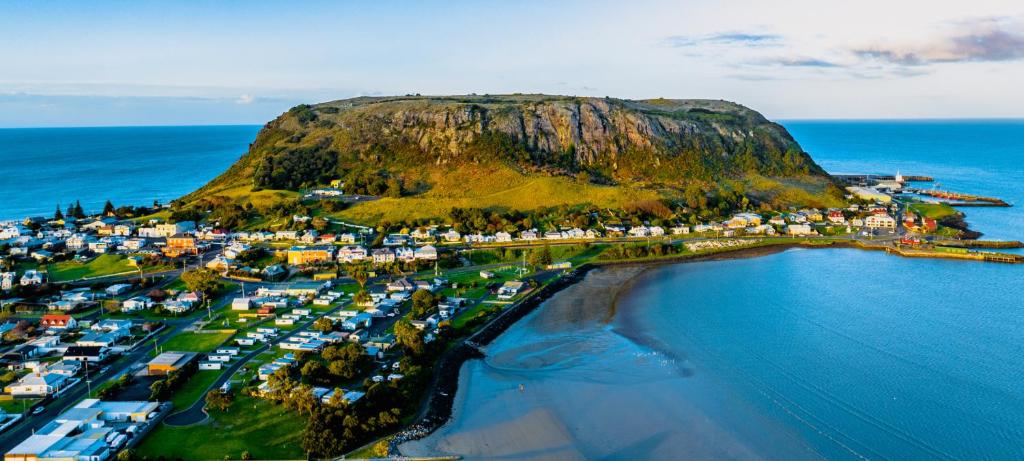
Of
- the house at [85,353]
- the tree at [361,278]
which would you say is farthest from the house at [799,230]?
the house at [85,353]

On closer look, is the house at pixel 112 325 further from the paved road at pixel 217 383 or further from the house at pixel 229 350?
the paved road at pixel 217 383

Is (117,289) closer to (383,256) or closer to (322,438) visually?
(383,256)

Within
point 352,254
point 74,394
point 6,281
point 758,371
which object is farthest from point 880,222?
point 6,281

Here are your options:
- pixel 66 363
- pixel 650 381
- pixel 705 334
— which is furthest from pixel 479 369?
pixel 66 363

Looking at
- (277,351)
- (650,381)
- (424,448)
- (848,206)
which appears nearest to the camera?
(424,448)

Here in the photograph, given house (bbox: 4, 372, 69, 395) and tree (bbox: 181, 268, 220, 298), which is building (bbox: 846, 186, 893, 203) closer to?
tree (bbox: 181, 268, 220, 298)

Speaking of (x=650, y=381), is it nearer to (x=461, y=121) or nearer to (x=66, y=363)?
(x=66, y=363)
